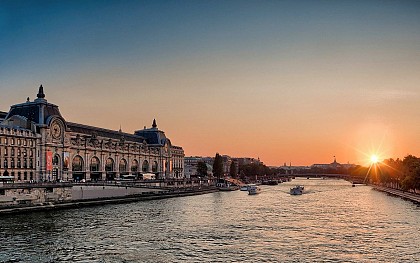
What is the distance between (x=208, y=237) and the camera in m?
53.2

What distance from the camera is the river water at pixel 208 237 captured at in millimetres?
42594

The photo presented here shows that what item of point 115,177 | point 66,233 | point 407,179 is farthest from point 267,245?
point 115,177

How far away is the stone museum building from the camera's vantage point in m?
104

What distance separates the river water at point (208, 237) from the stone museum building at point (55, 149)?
32.1 m

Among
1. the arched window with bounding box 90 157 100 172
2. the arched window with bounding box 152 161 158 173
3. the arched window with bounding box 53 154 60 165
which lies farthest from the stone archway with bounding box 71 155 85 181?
the arched window with bounding box 152 161 158 173

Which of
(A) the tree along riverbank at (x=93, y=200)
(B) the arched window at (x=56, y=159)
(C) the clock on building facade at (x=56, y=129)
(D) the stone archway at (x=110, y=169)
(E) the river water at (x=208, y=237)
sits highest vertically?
(C) the clock on building facade at (x=56, y=129)

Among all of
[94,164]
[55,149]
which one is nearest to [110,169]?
[94,164]

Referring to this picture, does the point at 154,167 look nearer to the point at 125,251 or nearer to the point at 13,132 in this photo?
the point at 13,132

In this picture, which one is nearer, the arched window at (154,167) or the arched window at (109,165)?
the arched window at (109,165)

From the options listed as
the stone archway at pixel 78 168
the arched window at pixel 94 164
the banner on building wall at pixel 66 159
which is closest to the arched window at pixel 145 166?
the arched window at pixel 94 164

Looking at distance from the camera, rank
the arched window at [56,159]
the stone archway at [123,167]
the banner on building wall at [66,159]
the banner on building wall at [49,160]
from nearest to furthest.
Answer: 1. the banner on building wall at [49,160]
2. the arched window at [56,159]
3. the banner on building wall at [66,159]
4. the stone archway at [123,167]

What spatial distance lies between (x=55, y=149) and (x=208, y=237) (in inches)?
2933

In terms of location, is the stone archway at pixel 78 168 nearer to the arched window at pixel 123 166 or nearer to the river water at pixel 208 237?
the arched window at pixel 123 166

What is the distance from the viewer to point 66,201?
87375mm
